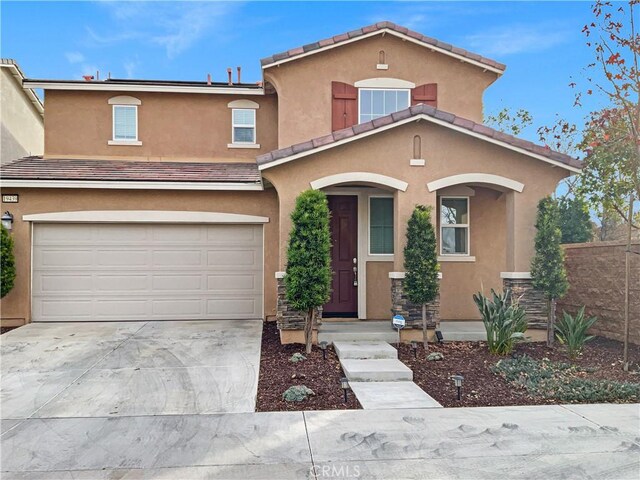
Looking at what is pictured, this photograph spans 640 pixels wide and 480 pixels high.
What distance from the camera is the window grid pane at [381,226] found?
33.9 feet

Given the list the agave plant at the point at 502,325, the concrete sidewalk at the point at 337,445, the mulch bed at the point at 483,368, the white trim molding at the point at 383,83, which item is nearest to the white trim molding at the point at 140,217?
the white trim molding at the point at 383,83

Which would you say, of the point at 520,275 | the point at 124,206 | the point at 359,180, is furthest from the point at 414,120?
the point at 124,206

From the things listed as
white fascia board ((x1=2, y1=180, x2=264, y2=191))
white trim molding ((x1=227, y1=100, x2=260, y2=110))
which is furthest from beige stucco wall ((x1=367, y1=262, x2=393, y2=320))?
white trim molding ((x1=227, y1=100, x2=260, y2=110))

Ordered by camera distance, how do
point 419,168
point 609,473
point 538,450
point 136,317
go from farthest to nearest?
1. point 136,317
2. point 419,168
3. point 538,450
4. point 609,473

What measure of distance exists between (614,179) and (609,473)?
10340 mm

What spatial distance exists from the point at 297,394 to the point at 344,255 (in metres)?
4.82

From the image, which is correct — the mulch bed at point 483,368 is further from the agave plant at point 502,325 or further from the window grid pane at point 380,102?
the window grid pane at point 380,102

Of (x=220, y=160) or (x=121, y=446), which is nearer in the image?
(x=121, y=446)

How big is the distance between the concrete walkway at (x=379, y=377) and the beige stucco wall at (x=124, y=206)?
3529mm

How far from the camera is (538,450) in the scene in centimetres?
452

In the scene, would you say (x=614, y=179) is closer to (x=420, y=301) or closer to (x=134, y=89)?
(x=420, y=301)

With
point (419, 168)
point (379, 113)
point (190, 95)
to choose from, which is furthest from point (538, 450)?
point (190, 95)

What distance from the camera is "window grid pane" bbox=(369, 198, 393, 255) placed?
1033cm

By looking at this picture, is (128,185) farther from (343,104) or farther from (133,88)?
(343,104)
